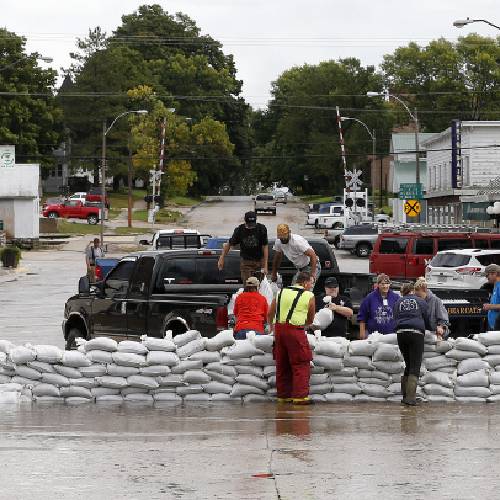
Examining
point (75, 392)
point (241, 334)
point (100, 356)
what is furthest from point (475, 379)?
point (75, 392)

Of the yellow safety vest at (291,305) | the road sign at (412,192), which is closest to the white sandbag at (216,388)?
the yellow safety vest at (291,305)

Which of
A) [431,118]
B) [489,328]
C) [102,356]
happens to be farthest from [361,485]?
[431,118]

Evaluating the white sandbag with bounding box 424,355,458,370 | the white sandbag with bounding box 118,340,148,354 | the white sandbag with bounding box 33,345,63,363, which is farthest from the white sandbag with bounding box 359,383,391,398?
the white sandbag with bounding box 33,345,63,363

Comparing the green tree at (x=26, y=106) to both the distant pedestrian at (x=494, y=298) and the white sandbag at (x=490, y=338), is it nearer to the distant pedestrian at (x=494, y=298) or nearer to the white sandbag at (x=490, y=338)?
the distant pedestrian at (x=494, y=298)

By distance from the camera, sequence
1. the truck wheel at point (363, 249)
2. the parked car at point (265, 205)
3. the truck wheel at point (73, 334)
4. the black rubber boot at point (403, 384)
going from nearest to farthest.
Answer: the black rubber boot at point (403, 384), the truck wheel at point (73, 334), the truck wheel at point (363, 249), the parked car at point (265, 205)

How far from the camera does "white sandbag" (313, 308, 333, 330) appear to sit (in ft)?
58.3

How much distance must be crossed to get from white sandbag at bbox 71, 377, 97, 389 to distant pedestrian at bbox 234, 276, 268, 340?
1.98 m

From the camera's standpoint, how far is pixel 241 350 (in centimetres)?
1719

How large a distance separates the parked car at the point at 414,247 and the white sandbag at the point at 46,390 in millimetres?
23968

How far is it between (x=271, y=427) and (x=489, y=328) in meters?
5.32

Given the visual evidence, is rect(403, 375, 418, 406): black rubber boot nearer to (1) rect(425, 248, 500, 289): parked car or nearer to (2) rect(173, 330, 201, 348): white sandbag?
(2) rect(173, 330, 201, 348): white sandbag

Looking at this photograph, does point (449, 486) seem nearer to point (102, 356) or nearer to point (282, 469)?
point (282, 469)

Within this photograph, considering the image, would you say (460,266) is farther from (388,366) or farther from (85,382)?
(85,382)

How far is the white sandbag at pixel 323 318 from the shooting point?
17766mm
